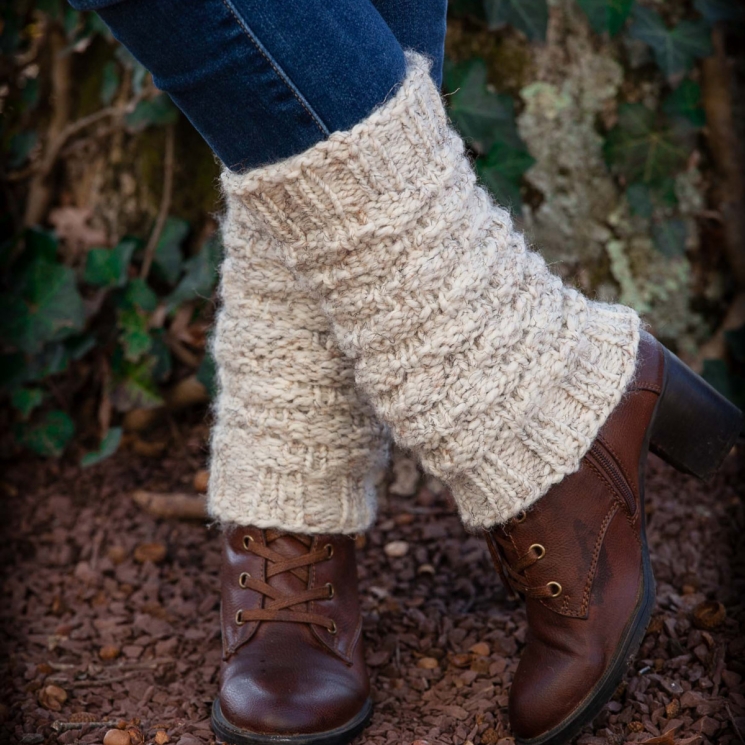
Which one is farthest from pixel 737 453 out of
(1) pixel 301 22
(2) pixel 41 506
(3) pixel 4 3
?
(3) pixel 4 3

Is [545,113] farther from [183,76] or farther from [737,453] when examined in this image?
[183,76]

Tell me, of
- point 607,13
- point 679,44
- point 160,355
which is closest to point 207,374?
point 160,355

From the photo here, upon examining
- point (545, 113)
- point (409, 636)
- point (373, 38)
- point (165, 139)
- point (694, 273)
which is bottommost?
point (694, 273)

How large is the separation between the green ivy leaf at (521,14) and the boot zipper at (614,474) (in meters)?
0.88

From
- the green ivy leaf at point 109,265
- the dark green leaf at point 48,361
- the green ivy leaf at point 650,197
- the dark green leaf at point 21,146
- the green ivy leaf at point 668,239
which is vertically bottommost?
the green ivy leaf at point 668,239

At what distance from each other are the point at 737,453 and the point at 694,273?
382 mm

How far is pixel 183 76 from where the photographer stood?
30.7 inches

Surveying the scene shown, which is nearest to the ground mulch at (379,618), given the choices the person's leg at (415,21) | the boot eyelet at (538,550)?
the boot eyelet at (538,550)

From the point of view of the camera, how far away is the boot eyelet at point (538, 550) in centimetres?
95

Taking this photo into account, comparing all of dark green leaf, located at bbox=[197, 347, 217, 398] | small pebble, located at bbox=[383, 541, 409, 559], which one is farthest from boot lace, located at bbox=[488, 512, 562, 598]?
dark green leaf, located at bbox=[197, 347, 217, 398]

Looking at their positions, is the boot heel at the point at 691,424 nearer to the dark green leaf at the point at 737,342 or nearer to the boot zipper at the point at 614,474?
the boot zipper at the point at 614,474

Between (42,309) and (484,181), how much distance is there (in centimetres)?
92

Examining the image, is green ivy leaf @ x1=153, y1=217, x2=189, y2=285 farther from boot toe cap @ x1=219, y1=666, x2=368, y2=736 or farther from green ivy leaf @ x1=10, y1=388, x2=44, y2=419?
boot toe cap @ x1=219, y1=666, x2=368, y2=736

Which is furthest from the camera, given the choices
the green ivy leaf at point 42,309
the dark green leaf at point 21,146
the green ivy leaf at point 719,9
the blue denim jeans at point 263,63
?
the dark green leaf at point 21,146
